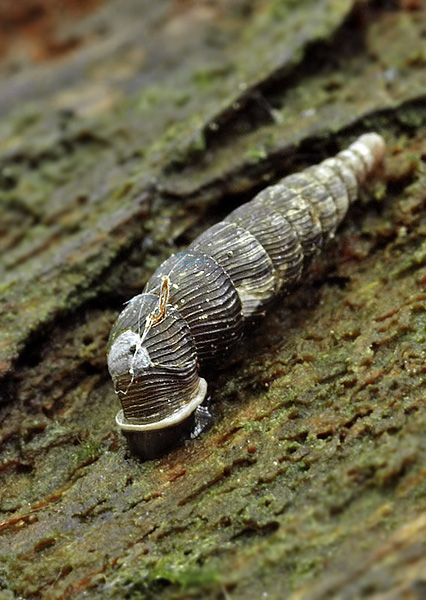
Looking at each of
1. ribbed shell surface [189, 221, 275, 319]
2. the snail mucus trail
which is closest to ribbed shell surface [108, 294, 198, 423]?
the snail mucus trail

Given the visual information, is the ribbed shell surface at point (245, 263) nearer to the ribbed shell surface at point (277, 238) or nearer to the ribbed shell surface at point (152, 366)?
the ribbed shell surface at point (277, 238)

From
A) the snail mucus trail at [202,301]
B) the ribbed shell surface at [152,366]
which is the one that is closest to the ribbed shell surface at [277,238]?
the snail mucus trail at [202,301]

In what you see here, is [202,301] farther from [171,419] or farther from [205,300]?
[171,419]

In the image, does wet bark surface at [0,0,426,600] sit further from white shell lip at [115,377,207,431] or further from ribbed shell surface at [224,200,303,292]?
ribbed shell surface at [224,200,303,292]

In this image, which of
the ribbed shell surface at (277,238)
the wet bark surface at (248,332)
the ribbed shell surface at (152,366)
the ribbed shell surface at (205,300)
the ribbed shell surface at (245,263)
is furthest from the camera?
the ribbed shell surface at (277,238)

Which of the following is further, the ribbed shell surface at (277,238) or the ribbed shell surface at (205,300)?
the ribbed shell surface at (277,238)

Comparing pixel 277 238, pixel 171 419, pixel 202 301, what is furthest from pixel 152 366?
pixel 277 238
